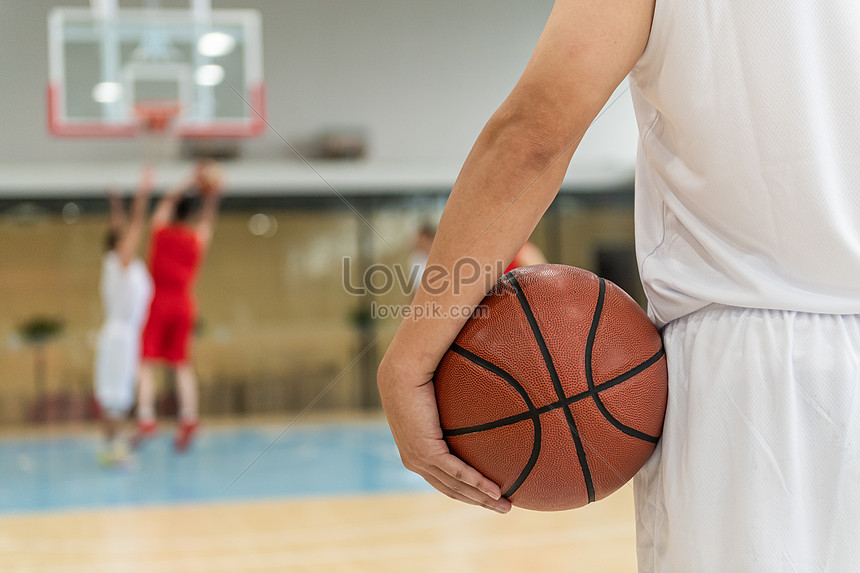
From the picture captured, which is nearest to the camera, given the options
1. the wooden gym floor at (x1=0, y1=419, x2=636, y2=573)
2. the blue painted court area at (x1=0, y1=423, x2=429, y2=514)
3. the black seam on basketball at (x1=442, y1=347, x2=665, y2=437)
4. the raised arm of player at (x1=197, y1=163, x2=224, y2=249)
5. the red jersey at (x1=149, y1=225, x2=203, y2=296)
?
the black seam on basketball at (x1=442, y1=347, x2=665, y2=437)

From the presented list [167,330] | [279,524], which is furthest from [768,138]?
[167,330]

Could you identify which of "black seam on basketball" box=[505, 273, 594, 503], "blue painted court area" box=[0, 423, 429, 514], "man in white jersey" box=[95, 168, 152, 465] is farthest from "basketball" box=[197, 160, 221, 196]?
"black seam on basketball" box=[505, 273, 594, 503]

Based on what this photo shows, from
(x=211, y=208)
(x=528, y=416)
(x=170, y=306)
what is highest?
(x=528, y=416)

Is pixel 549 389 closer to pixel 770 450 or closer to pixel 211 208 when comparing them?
pixel 770 450

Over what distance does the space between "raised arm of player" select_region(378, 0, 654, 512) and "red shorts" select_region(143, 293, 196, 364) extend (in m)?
4.58

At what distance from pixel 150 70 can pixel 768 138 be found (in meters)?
6.51

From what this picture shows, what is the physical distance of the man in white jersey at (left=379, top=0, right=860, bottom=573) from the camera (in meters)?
0.71

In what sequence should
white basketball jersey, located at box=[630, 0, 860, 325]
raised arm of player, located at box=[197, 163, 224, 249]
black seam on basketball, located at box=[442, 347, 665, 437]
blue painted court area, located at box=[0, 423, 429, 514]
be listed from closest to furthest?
white basketball jersey, located at box=[630, 0, 860, 325], black seam on basketball, located at box=[442, 347, 665, 437], blue painted court area, located at box=[0, 423, 429, 514], raised arm of player, located at box=[197, 163, 224, 249]

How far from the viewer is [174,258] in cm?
507

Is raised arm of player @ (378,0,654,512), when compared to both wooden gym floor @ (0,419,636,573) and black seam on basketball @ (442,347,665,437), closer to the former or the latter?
black seam on basketball @ (442,347,665,437)

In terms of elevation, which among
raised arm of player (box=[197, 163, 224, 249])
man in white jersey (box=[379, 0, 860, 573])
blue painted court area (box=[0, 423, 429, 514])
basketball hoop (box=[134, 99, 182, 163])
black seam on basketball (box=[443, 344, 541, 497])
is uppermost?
man in white jersey (box=[379, 0, 860, 573])

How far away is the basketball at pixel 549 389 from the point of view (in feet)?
2.89

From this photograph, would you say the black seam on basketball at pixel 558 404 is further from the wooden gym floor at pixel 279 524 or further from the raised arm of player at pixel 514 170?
the wooden gym floor at pixel 279 524

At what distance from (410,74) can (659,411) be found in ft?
24.7
